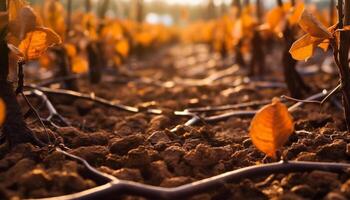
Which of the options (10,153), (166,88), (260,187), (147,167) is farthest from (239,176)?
(166,88)

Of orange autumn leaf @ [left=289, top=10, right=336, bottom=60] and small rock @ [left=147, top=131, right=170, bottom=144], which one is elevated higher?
orange autumn leaf @ [left=289, top=10, right=336, bottom=60]

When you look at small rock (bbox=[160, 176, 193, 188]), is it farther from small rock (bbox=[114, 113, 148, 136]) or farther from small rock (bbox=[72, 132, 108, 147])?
small rock (bbox=[114, 113, 148, 136])

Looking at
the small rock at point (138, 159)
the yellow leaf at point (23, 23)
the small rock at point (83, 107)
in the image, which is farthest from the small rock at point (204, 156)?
the small rock at point (83, 107)

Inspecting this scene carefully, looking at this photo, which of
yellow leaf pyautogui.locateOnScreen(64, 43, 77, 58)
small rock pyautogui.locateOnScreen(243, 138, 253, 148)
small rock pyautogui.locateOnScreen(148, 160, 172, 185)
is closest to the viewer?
small rock pyautogui.locateOnScreen(148, 160, 172, 185)

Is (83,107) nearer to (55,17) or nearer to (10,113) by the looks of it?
(55,17)

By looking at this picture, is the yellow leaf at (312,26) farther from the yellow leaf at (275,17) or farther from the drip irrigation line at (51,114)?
the yellow leaf at (275,17)

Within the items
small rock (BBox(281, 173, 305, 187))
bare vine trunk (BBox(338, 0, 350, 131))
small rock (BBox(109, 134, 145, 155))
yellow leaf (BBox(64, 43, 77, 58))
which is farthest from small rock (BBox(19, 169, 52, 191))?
yellow leaf (BBox(64, 43, 77, 58))

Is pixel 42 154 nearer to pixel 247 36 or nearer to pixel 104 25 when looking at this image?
pixel 104 25
